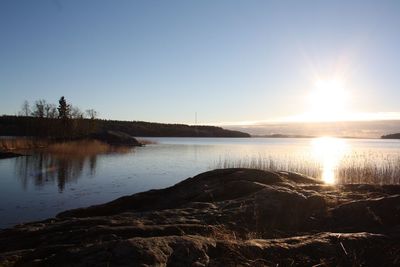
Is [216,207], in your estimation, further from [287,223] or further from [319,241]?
[319,241]

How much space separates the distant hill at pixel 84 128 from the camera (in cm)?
6625

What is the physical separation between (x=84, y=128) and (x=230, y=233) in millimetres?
72579

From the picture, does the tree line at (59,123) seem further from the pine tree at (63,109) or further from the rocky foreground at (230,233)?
the rocky foreground at (230,233)

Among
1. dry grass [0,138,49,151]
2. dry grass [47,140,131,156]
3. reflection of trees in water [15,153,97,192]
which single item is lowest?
reflection of trees in water [15,153,97,192]

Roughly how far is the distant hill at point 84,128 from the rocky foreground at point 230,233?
58531mm

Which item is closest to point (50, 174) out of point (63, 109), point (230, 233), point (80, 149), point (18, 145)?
point (230, 233)

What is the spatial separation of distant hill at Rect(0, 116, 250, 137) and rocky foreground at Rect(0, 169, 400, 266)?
192 ft

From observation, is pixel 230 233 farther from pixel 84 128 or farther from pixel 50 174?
pixel 84 128

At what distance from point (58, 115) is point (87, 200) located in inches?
2386

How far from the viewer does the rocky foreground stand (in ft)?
16.9

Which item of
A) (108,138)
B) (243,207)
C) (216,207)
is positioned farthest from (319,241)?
(108,138)

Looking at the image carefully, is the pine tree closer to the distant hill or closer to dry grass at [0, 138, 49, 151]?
the distant hill

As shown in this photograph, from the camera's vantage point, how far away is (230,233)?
7.21 meters

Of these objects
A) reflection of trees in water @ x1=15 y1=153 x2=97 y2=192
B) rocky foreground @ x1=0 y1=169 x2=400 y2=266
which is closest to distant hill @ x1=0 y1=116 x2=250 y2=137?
reflection of trees in water @ x1=15 y1=153 x2=97 y2=192
